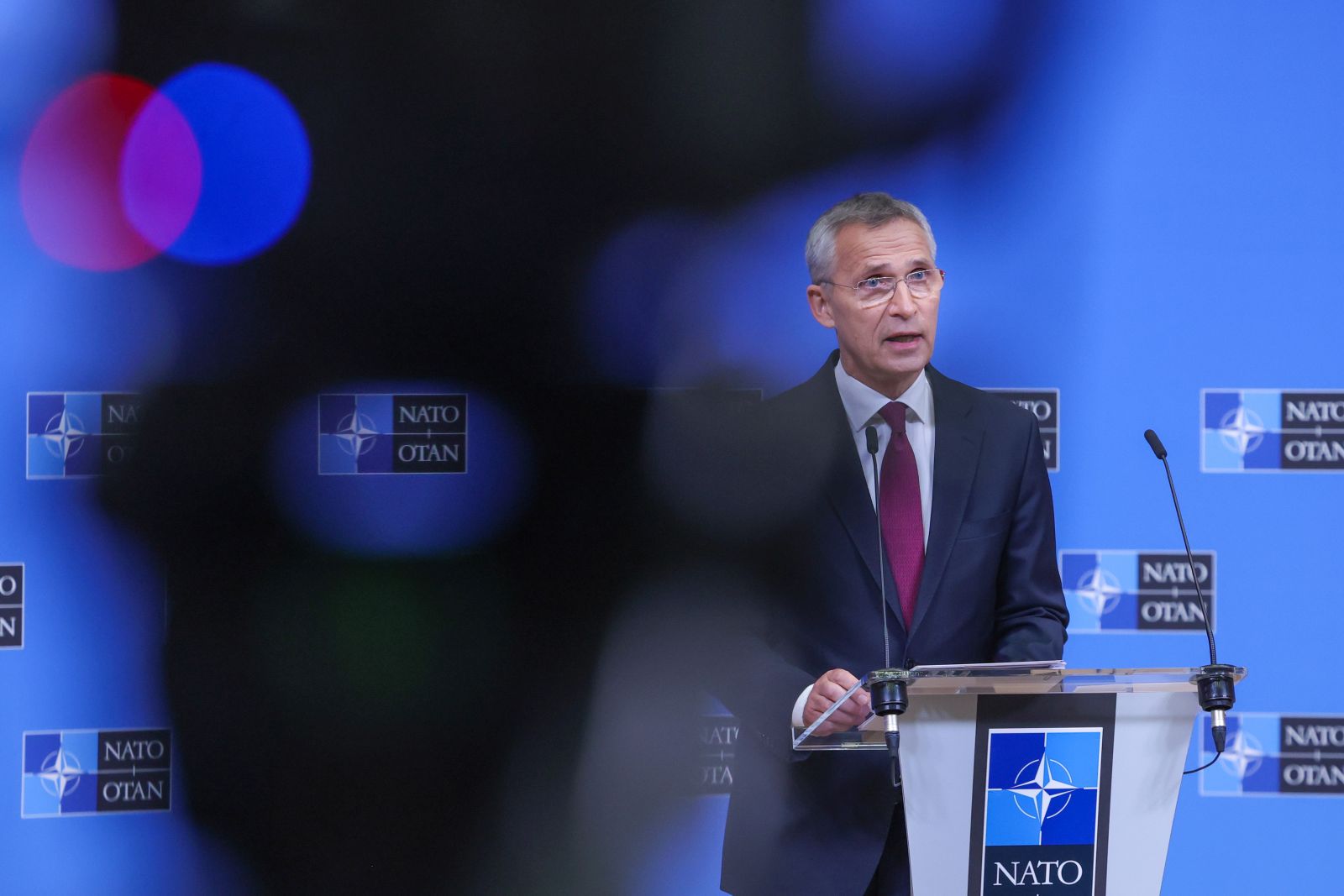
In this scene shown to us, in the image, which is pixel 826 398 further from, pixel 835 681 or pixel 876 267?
pixel 835 681

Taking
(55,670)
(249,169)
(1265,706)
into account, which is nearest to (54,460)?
(55,670)

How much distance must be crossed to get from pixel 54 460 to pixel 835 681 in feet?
6.89

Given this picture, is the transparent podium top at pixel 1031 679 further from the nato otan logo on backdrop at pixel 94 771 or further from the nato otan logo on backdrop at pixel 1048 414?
the nato otan logo on backdrop at pixel 94 771

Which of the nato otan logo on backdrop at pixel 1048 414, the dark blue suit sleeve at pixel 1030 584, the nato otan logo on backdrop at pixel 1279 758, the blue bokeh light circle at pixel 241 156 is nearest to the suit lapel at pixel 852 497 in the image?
the dark blue suit sleeve at pixel 1030 584

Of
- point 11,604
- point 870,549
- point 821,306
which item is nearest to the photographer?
point 870,549

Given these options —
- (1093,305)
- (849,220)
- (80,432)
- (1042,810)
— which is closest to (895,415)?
(849,220)

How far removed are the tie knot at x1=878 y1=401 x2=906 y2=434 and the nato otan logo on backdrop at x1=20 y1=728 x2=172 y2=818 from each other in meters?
1.89

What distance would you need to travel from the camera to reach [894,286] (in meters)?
2.71

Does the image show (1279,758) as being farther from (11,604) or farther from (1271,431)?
(11,604)

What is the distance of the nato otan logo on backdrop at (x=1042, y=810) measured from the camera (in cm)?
188

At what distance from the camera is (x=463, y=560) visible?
3.26 metres

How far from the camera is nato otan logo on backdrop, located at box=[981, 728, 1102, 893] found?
1881 millimetres

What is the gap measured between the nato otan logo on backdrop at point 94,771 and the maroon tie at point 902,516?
6.03 feet

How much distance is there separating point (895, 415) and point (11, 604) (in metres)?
2.16
